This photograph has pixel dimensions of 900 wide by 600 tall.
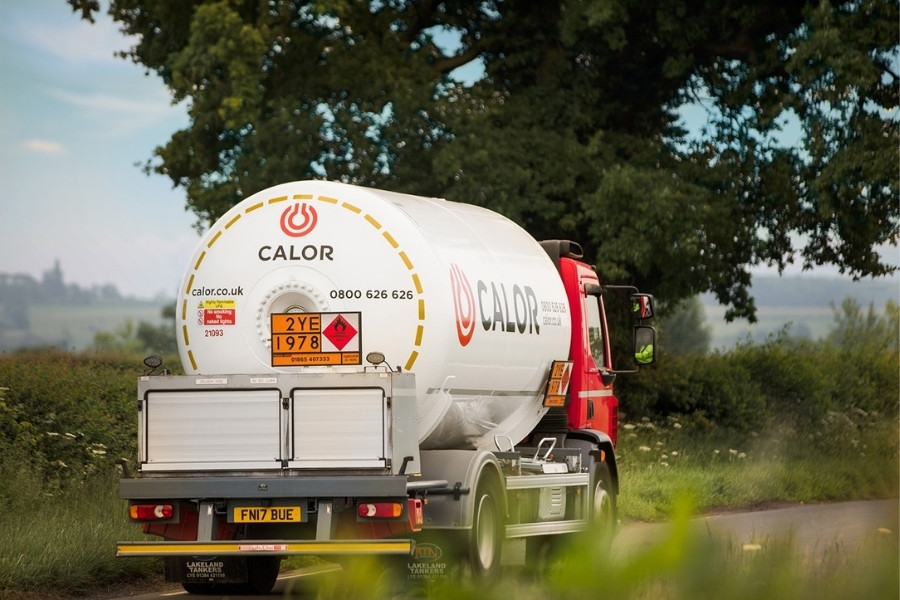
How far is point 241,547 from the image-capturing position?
1056 centimetres

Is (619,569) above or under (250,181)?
under

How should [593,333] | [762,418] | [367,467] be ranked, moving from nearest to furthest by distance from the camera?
[367,467], [593,333], [762,418]

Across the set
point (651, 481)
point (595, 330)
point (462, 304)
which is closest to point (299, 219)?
point (462, 304)

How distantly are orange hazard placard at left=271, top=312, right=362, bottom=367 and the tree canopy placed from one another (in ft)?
45.5

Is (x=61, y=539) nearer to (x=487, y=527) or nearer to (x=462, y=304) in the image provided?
(x=487, y=527)

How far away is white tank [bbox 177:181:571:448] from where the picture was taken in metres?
11.3

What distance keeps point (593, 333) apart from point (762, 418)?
15.8 m

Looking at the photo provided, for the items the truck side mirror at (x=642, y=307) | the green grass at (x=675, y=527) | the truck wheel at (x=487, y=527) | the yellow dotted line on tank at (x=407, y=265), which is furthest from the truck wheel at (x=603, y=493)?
the yellow dotted line on tank at (x=407, y=265)

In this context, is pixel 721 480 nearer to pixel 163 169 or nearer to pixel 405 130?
pixel 405 130

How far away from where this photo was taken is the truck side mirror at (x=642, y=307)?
1560 cm

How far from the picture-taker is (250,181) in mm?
25891

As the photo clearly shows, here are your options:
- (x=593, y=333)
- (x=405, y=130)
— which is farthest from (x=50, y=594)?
(x=405, y=130)

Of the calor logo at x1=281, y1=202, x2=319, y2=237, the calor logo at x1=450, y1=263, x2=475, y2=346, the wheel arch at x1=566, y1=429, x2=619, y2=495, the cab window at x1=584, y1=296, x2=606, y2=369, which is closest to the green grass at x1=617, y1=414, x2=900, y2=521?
the cab window at x1=584, y1=296, x2=606, y2=369

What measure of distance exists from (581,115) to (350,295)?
16784mm
